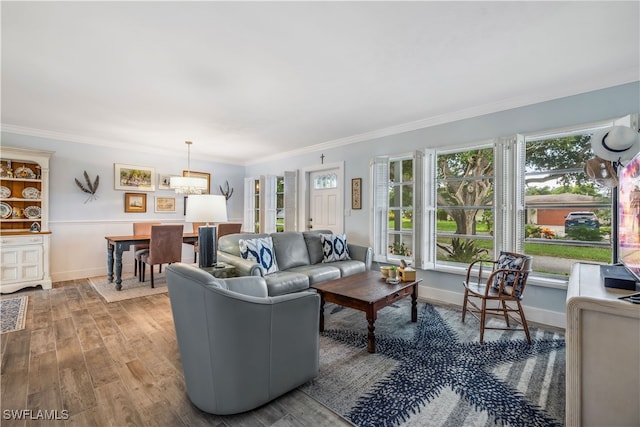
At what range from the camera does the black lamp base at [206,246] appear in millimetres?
2725

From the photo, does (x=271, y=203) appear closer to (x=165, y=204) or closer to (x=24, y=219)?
(x=165, y=204)

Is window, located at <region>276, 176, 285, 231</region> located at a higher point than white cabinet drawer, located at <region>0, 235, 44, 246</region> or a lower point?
higher

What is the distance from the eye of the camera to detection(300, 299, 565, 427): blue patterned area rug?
5.37 ft

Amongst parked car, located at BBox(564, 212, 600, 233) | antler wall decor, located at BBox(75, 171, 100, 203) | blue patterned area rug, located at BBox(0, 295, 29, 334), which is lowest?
blue patterned area rug, located at BBox(0, 295, 29, 334)

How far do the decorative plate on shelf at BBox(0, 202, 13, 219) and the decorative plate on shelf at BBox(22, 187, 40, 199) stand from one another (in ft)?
0.77

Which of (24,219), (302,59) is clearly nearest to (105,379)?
(302,59)

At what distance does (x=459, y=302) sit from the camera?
3.54 metres

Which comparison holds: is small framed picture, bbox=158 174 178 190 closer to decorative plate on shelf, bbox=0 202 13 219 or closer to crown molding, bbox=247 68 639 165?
decorative plate on shelf, bbox=0 202 13 219

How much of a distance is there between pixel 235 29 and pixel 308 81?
2.98 feet

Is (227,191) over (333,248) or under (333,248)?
over

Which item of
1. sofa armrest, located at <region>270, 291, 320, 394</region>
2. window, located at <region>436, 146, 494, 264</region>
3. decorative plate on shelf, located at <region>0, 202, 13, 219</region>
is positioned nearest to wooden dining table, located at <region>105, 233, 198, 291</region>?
decorative plate on shelf, located at <region>0, 202, 13, 219</region>

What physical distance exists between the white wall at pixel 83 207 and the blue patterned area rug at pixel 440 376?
14.8 ft

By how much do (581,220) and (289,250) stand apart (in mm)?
3293

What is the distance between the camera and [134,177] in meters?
5.32
